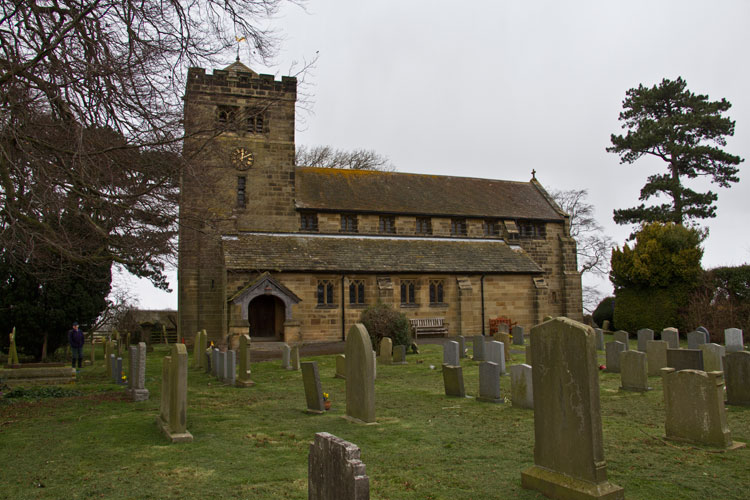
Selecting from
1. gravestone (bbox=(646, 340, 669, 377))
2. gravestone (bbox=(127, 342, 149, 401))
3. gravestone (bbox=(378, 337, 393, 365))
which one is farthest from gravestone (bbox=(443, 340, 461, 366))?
gravestone (bbox=(127, 342, 149, 401))

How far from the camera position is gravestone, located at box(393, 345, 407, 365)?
16875 mm

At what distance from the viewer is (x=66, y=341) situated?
21500 mm

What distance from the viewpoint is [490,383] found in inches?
406

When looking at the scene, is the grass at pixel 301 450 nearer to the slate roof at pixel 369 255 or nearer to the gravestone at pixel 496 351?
the gravestone at pixel 496 351

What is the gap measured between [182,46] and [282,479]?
21.0ft

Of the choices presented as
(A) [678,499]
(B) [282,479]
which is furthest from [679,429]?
(B) [282,479]

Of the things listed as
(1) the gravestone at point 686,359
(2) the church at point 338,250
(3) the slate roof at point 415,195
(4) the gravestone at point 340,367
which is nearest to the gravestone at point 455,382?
(4) the gravestone at point 340,367

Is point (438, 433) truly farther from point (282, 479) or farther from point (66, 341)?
point (66, 341)

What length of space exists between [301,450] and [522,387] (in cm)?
427

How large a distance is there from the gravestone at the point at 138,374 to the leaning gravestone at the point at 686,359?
11.3 meters

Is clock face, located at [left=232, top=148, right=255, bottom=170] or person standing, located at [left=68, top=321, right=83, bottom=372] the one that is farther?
clock face, located at [left=232, top=148, right=255, bottom=170]

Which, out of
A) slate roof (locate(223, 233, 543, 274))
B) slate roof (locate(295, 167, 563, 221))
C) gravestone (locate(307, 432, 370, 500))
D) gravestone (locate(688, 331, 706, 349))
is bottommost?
gravestone (locate(307, 432, 370, 500))

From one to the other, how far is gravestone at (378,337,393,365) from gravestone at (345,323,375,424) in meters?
7.97

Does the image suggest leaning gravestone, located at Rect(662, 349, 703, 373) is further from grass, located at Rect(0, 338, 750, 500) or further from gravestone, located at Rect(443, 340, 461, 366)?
gravestone, located at Rect(443, 340, 461, 366)
